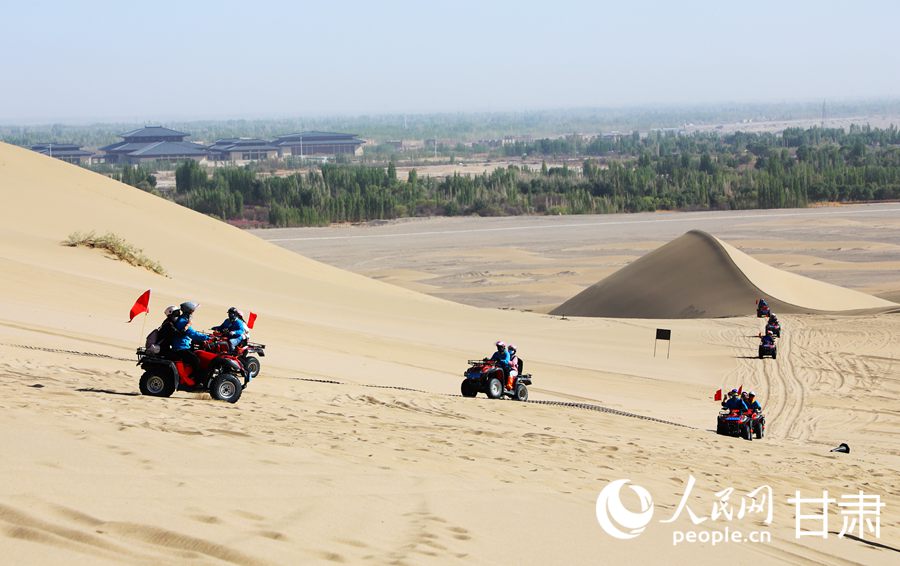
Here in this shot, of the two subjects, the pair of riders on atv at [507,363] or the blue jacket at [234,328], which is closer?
the blue jacket at [234,328]

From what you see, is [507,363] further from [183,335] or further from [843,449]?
[183,335]

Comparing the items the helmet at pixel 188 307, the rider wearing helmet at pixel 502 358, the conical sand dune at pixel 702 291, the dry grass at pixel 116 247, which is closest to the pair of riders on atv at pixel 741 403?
the rider wearing helmet at pixel 502 358

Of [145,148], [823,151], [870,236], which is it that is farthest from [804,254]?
[145,148]

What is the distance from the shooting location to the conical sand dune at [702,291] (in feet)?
118

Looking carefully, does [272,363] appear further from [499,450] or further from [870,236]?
[870,236]

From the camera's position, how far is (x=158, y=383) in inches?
467

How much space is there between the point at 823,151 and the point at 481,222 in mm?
71535

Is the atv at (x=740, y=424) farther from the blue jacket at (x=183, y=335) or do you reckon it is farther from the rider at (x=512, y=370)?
the blue jacket at (x=183, y=335)

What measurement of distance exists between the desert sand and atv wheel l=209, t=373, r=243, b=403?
0.26 m

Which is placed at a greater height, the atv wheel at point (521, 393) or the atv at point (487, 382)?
the atv at point (487, 382)

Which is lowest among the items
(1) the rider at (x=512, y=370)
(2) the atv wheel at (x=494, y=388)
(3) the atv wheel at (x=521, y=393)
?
(3) the atv wheel at (x=521, y=393)

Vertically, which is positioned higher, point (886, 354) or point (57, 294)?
point (57, 294)

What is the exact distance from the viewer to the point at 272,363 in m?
17.2

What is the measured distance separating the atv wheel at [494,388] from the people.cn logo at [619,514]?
680 centimetres
